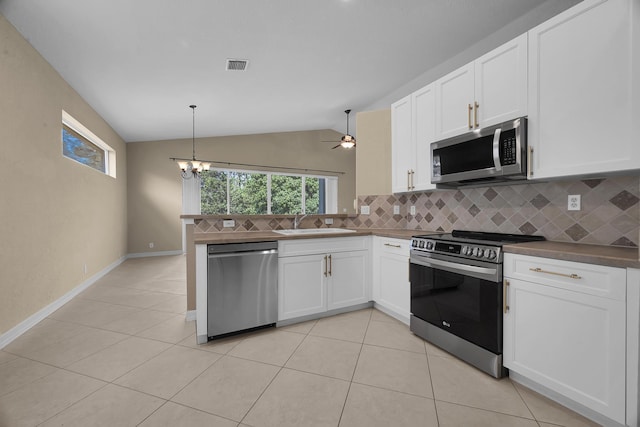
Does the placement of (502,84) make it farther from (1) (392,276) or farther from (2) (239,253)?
(2) (239,253)

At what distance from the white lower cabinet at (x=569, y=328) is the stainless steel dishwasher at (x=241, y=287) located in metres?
1.79

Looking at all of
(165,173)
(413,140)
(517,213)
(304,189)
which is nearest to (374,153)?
(413,140)

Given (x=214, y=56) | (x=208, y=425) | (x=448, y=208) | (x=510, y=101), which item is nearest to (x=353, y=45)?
(x=214, y=56)

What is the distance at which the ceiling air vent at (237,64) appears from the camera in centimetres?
319

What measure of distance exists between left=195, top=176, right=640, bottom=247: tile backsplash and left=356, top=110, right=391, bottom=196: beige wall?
155 mm

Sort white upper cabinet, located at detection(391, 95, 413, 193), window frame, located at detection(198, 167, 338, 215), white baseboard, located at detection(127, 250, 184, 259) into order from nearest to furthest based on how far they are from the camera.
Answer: white upper cabinet, located at detection(391, 95, 413, 193) < white baseboard, located at detection(127, 250, 184, 259) < window frame, located at detection(198, 167, 338, 215)

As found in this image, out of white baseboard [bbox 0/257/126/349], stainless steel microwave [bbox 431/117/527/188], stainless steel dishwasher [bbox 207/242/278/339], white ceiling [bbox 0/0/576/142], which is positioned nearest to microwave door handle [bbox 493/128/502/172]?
stainless steel microwave [bbox 431/117/527/188]

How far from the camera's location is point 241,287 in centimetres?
235

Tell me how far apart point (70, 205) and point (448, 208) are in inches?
181

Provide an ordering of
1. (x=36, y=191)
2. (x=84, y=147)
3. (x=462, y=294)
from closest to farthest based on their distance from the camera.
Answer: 1. (x=462, y=294)
2. (x=36, y=191)
3. (x=84, y=147)

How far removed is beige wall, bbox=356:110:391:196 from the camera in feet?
11.0

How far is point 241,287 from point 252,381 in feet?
2.50

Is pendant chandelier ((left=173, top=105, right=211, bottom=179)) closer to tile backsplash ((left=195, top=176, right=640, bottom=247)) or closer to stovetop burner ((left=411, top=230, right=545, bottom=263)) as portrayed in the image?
tile backsplash ((left=195, top=176, right=640, bottom=247))

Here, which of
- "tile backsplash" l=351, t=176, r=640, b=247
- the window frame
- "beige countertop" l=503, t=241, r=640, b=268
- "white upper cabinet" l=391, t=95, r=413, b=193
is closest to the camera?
"beige countertop" l=503, t=241, r=640, b=268
